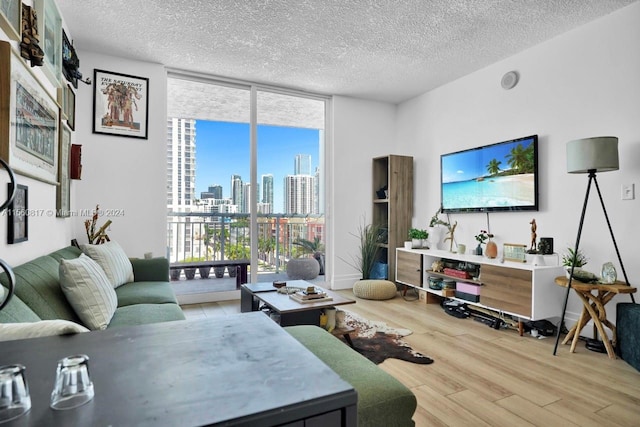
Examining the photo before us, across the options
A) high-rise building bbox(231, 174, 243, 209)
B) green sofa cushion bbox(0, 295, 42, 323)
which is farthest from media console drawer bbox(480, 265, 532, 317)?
green sofa cushion bbox(0, 295, 42, 323)

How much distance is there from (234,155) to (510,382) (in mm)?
3672

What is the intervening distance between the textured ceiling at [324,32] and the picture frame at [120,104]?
0.86 feet

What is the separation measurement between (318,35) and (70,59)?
2104 millimetres

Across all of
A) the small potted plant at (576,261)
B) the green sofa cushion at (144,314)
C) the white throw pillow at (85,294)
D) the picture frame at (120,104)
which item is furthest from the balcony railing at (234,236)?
the small potted plant at (576,261)

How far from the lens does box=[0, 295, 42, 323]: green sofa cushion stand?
1.15 m

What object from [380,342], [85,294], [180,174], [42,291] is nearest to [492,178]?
[380,342]

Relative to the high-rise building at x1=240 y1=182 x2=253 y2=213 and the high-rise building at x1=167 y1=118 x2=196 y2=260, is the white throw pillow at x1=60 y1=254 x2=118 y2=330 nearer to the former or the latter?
the high-rise building at x1=167 y1=118 x2=196 y2=260

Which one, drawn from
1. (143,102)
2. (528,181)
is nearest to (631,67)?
(528,181)

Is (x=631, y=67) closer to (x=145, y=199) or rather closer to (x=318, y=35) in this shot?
(x=318, y=35)

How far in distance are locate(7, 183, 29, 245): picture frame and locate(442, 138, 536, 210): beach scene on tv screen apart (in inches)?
151

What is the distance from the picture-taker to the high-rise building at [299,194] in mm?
4887

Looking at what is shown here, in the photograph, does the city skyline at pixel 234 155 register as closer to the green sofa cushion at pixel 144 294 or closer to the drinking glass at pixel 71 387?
the green sofa cushion at pixel 144 294

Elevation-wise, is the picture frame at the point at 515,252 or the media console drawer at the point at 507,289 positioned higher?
the picture frame at the point at 515,252

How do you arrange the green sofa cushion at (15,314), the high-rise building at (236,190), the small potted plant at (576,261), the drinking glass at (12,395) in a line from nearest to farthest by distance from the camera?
the drinking glass at (12,395)
the green sofa cushion at (15,314)
the small potted plant at (576,261)
the high-rise building at (236,190)
